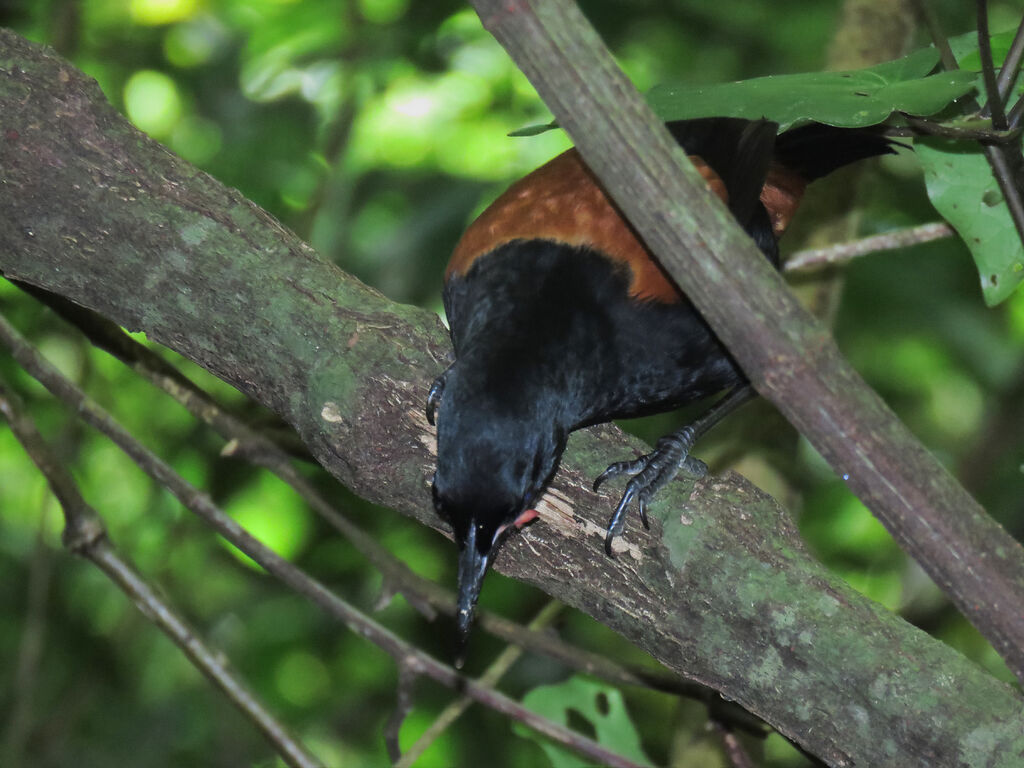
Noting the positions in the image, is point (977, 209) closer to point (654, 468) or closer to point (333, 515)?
point (654, 468)

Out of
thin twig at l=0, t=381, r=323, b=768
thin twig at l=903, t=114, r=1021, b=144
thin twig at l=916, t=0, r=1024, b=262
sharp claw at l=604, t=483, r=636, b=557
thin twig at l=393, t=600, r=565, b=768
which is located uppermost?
thin twig at l=903, t=114, r=1021, b=144

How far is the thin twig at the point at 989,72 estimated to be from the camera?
1785 millimetres

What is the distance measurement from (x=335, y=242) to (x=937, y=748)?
3074mm

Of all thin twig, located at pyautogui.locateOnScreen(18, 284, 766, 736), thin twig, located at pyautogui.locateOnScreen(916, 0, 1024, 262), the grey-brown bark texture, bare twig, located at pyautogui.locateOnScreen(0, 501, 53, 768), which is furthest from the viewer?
bare twig, located at pyautogui.locateOnScreen(0, 501, 53, 768)

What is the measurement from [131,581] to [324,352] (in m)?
0.89

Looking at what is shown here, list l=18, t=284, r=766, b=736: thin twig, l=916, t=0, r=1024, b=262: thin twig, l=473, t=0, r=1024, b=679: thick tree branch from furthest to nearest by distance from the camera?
l=18, t=284, r=766, b=736: thin twig → l=916, t=0, r=1024, b=262: thin twig → l=473, t=0, r=1024, b=679: thick tree branch

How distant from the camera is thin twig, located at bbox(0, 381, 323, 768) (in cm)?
230

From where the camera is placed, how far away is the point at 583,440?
204 cm

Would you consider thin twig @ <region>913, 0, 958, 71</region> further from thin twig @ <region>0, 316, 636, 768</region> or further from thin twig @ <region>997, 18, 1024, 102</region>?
thin twig @ <region>0, 316, 636, 768</region>

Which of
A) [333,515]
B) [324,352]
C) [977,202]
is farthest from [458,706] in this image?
[977,202]

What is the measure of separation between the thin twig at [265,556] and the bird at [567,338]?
39 centimetres

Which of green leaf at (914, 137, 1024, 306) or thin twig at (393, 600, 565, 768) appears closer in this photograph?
green leaf at (914, 137, 1024, 306)

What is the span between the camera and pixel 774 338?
3.92 feet

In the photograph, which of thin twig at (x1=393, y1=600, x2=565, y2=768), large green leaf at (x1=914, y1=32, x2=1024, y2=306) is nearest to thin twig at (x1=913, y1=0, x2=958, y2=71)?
large green leaf at (x1=914, y1=32, x2=1024, y2=306)
